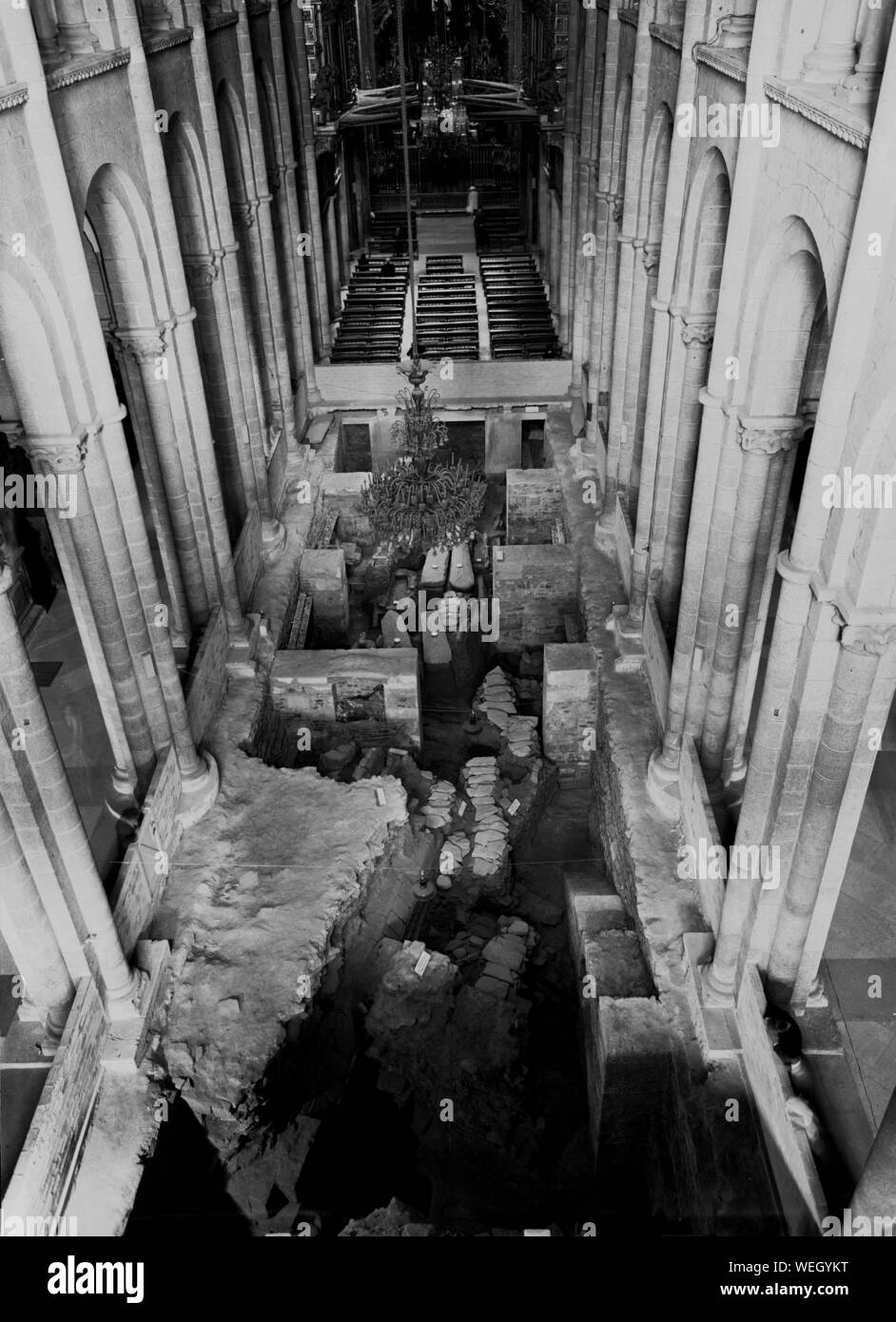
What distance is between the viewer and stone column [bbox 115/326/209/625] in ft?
34.1

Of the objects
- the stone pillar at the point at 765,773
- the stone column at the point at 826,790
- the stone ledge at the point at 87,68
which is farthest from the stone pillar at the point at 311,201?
the stone column at the point at 826,790

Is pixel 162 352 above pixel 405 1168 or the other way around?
above

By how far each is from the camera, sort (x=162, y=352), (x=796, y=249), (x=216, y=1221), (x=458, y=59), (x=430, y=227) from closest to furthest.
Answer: (x=796, y=249) → (x=216, y=1221) → (x=162, y=352) → (x=458, y=59) → (x=430, y=227)

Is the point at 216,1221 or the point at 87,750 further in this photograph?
the point at 87,750

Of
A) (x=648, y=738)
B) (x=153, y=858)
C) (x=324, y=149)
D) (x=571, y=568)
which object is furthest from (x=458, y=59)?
(x=153, y=858)

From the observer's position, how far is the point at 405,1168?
9484 mm

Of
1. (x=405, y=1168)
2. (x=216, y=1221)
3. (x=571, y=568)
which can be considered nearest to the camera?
(x=216, y=1221)

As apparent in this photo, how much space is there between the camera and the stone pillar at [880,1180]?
6000 millimetres

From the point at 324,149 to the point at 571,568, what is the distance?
12.2 meters

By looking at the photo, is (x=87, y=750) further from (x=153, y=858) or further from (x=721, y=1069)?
(x=721, y=1069)

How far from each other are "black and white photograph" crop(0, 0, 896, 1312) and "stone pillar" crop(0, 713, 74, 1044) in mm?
35

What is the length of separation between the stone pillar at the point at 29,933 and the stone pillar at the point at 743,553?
18.9 ft

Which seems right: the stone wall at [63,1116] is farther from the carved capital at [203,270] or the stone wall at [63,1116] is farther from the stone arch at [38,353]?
the carved capital at [203,270]

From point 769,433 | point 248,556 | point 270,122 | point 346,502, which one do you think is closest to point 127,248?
point 248,556
